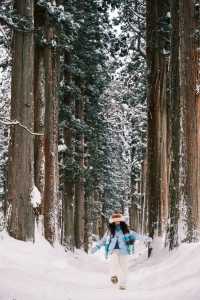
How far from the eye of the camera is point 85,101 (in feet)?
95.8

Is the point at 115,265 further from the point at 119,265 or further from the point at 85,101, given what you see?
the point at 85,101

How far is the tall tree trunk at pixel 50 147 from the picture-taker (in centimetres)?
1792

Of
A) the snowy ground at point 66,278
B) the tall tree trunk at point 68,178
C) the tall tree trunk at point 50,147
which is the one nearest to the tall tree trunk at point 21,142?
the snowy ground at point 66,278

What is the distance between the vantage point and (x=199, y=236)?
40.9 feet

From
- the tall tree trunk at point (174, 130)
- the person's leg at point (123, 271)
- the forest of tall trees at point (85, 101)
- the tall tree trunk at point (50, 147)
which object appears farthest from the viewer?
the tall tree trunk at point (50, 147)

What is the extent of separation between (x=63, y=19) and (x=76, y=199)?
14.6 m

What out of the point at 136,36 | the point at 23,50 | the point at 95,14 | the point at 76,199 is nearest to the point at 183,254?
the point at 23,50

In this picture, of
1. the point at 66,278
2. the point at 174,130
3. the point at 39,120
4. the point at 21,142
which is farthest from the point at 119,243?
the point at 39,120

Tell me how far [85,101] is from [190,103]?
16520mm

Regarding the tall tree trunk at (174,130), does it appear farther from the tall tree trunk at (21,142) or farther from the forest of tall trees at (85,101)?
the tall tree trunk at (21,142)

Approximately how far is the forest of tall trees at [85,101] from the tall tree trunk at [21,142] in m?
0.02

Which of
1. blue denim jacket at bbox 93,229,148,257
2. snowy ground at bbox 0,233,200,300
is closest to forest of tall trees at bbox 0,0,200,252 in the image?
snowy ground at bbox 0,233,200,300

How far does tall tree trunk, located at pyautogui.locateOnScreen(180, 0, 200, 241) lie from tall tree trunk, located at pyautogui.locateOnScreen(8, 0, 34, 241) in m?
3.42

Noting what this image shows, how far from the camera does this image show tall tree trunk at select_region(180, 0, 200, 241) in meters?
12.6
